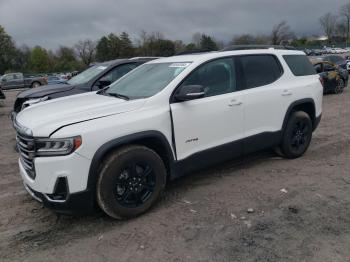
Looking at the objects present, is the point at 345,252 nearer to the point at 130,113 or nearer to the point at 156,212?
the point at 156,212

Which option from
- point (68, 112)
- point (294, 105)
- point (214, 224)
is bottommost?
point (214, 224)

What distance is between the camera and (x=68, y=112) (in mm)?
3971

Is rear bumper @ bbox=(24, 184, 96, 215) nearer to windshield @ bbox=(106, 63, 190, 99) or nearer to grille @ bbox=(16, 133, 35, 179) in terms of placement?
grille @ bbox=(16, 133, 35, 179)

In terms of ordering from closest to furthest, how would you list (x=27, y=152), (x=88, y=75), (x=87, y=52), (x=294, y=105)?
(x=27, y=152) → (x=294, y=105) → (x=88, y=75) → (x=87, y=52)

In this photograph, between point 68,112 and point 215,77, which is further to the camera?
point 215,77

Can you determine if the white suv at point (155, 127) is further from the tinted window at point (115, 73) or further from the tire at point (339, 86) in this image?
the tire at point (339, 86)

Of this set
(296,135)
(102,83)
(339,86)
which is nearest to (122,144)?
(296,135)

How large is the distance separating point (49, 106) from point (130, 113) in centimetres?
115

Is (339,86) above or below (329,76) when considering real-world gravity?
below

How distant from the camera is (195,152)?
4.50 metres

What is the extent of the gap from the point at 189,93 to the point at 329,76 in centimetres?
1193

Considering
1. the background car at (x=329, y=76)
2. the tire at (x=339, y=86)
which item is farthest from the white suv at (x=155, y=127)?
the tire at (x=339, y=86)

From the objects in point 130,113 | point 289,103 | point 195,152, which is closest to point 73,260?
point 130,113

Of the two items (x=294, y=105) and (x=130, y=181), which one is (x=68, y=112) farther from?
(x=294, y=105)
